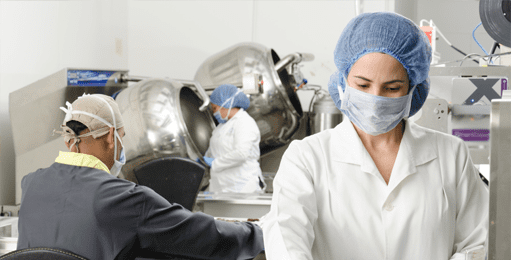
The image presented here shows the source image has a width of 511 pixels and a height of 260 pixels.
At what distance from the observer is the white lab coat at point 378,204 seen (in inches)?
29.4

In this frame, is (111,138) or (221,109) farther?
(221,109)

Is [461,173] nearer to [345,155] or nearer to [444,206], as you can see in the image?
[444,206]

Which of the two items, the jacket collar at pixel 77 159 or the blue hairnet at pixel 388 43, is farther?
the jacket collar at pixel 77 159

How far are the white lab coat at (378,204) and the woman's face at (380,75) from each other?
0.10 metres

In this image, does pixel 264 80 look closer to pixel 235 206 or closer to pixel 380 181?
pixel 235 206

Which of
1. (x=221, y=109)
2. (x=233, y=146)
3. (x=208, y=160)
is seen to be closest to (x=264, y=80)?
(x=221, y=109)

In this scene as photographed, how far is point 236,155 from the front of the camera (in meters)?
2.79

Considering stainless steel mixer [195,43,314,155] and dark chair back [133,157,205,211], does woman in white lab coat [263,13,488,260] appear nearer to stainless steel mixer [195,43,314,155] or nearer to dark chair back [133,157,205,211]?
dark chair back [133,157,205,211]

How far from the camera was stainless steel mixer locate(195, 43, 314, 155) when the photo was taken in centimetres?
309

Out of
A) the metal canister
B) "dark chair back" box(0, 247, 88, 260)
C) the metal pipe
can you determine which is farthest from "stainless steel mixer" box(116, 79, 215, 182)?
"dark chair back" box(0, 247, 88, 260)

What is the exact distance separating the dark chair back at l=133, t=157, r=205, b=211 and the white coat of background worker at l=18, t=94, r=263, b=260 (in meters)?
0.49

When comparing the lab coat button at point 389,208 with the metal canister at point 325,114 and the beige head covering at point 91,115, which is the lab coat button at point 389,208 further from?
the metal canister at point 325,114

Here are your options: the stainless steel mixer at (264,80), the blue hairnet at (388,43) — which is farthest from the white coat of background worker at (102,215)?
the stainless steel mixer at (264,80)

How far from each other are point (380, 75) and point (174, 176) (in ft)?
3.96
